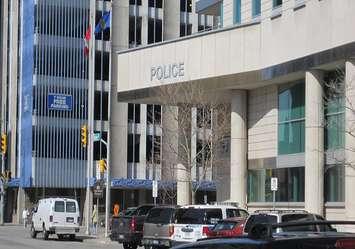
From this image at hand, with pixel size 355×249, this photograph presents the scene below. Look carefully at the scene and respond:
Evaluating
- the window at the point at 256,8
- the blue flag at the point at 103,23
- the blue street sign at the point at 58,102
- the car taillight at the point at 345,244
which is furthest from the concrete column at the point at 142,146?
the car taillight at the point at 345,244

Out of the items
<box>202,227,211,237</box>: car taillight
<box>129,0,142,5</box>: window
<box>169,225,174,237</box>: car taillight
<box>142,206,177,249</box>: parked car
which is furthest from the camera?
<box>129,0,142,5</box>: window

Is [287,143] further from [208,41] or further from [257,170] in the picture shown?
[208,41]

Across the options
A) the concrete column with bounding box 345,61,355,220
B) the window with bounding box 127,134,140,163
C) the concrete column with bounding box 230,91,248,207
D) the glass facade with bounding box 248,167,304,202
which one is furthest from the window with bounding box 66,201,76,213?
the window with bounding box 127,134,140,163

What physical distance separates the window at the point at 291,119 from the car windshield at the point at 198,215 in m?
10.5

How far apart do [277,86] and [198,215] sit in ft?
45.0

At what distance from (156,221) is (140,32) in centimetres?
4893

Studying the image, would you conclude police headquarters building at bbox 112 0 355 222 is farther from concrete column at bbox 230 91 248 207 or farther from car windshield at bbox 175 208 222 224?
car windshield at bbox 175 208 222 224

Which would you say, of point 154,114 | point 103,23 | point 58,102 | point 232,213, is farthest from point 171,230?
point 154,114

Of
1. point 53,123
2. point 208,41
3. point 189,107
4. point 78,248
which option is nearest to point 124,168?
point 53,123

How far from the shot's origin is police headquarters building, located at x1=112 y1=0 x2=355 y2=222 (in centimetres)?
3180

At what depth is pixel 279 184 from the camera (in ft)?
126

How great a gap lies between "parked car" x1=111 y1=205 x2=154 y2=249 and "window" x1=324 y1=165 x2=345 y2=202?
773 cm

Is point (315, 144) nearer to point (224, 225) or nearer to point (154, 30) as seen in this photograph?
point (224, 225)

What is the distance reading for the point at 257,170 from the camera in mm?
40375
